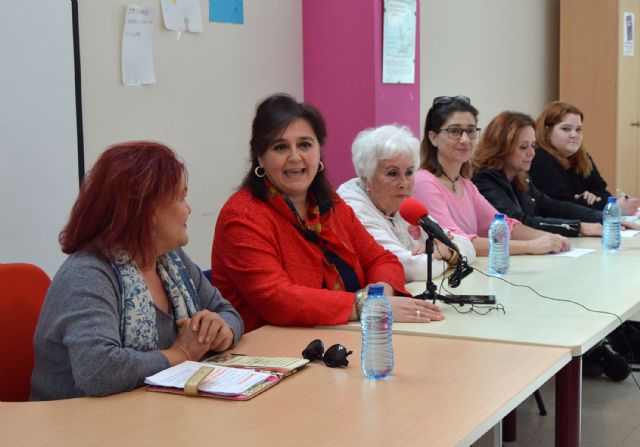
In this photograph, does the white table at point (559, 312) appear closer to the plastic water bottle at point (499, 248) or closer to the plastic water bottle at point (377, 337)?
the plastic water bottle at point (499, 248)

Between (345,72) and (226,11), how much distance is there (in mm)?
777

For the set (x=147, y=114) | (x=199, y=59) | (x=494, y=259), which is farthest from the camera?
(x=199, y=59)

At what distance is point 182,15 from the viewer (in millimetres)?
3793

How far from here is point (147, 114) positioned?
3686mm

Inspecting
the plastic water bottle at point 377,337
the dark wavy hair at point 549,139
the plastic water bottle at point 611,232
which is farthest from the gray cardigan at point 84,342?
the dark wavy hair at point 549,139

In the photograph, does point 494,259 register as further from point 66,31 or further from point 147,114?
point 66,31

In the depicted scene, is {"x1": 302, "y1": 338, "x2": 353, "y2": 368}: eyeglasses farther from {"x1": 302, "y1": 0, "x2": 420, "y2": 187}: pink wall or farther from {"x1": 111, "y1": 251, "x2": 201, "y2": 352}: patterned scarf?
{"x1": 302, "y1": 0, "x2": 420, "y2": 187}: pink wall

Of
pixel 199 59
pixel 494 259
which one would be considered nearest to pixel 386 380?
pixel 494 259

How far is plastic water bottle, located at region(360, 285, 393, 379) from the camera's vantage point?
6.38 feet

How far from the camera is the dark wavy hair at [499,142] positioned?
14.5 ft

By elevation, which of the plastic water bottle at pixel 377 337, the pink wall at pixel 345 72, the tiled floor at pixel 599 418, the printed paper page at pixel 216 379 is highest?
the pink wall at pixel 345 72

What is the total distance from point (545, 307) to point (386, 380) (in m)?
0.90

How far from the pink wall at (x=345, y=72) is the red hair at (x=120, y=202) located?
2502 millimetres

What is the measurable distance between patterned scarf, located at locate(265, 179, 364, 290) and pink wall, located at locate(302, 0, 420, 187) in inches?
65.5
